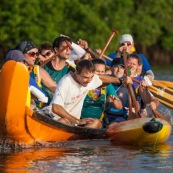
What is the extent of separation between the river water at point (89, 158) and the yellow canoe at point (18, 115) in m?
0.17

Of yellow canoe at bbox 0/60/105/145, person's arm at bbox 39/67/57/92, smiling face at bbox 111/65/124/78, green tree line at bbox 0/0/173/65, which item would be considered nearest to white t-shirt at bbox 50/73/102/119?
yellow canoe at bbox 0/60/105/145

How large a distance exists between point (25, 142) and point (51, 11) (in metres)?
25.5

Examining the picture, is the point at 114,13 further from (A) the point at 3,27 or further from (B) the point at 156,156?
(B) the point at 156,156

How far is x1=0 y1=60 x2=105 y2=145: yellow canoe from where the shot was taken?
11.0 meters

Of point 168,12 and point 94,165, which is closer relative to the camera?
point 94,165

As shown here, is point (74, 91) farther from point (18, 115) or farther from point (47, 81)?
point (18, 115)

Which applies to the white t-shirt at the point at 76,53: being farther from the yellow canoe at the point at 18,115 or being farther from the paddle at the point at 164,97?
the yellow canoe at the point at 18,115

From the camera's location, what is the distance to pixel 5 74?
11070 millimetres

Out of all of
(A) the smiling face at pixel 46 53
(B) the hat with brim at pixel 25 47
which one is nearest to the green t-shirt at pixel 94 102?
(B) the hat with brim at pixel 25 47

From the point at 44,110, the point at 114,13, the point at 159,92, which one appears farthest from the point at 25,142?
the point at 114,13

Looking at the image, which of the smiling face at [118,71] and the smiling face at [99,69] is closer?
the smiling face at [99,69]

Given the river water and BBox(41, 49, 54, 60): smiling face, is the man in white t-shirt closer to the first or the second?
the river water

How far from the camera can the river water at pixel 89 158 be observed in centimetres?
1008

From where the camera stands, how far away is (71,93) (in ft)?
38.9
